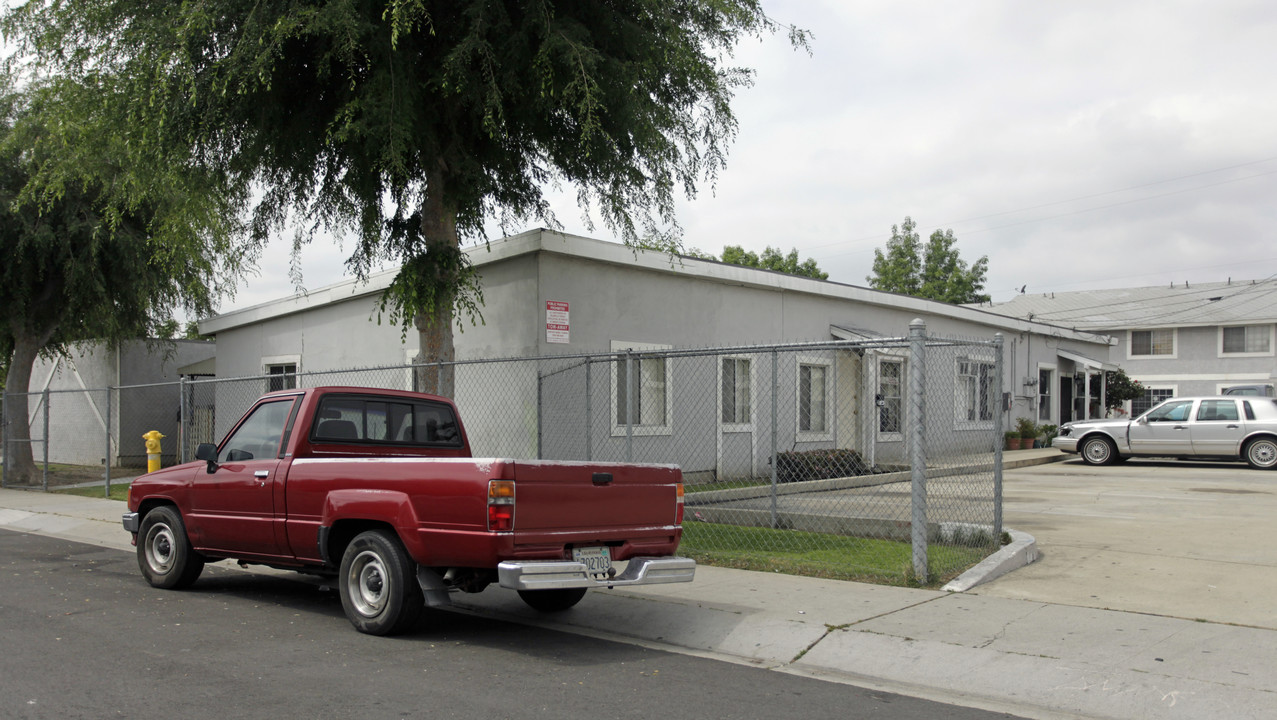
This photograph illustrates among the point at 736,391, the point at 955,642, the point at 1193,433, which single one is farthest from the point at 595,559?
the point at 1193,433

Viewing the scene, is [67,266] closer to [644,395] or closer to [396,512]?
[644,395]

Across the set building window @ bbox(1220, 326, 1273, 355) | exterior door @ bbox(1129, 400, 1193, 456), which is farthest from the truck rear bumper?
building window @ bbox(1220, 326, 1273, 355)

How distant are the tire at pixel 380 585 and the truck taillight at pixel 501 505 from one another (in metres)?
0.93

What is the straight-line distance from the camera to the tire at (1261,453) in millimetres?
19781

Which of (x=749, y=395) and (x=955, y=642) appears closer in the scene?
(x=955, y=642)

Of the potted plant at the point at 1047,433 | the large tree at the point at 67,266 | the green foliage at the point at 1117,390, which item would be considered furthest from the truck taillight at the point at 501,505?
the green foliage at the point at 1117,390

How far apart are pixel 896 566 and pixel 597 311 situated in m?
7.40

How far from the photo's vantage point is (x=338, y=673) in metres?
5.78

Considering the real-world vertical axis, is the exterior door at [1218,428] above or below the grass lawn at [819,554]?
above

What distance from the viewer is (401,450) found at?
26.9 ft

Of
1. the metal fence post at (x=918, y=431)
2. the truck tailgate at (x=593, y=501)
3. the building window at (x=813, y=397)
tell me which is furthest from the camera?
the building window at (x=813, y=397)

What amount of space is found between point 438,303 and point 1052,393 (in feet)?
70.2

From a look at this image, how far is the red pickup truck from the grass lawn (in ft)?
7.11

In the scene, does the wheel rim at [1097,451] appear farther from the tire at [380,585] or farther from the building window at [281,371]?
the tire at [380,585]
